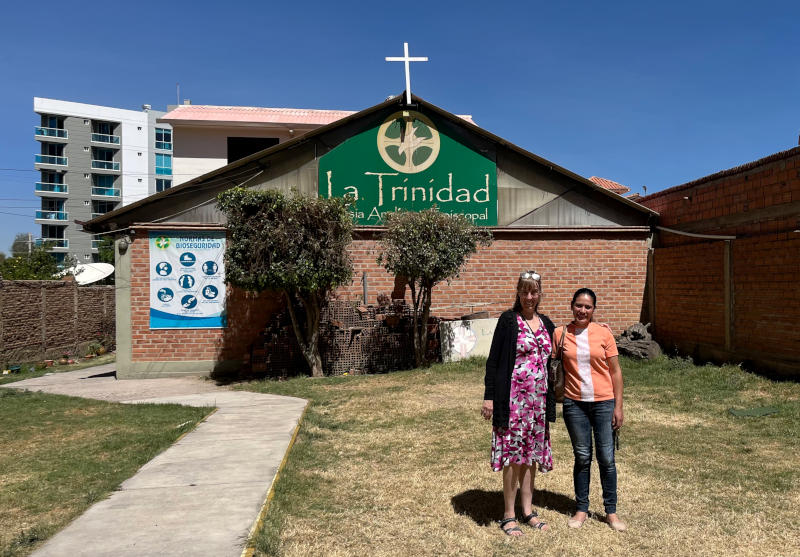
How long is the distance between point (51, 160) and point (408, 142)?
176ft

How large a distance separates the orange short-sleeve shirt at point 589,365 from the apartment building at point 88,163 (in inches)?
2212

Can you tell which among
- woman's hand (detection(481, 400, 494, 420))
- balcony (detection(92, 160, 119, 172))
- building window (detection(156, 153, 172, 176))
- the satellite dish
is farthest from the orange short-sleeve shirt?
building window (detection(156, 153, 172, 176))

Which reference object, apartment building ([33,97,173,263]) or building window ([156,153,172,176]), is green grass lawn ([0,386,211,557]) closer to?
apartment building ([33,97,173,263])

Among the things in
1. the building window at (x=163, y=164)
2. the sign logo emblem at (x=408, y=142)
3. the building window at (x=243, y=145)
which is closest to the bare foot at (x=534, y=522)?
the sign logo emblem at (x=408, y=142)

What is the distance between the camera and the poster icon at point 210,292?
42.7ft

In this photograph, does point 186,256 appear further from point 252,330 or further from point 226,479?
point 226,479

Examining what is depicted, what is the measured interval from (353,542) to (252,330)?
32.0ft

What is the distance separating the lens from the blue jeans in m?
4.17

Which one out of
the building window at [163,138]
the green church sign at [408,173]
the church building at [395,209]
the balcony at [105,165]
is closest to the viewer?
the church building at [395,209]

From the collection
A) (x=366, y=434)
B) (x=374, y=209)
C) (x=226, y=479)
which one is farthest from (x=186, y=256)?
(x=226, y=479)

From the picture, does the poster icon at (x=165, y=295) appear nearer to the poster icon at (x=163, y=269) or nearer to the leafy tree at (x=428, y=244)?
the poster icon at (x=163, y=269)

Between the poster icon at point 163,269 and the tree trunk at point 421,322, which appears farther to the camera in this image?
the poster icon at point 163,269

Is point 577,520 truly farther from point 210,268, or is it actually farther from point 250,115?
point 250,115

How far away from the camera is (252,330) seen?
521 inches
